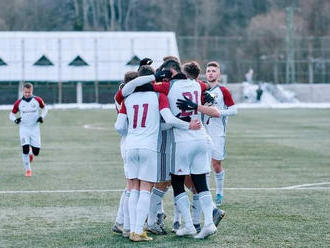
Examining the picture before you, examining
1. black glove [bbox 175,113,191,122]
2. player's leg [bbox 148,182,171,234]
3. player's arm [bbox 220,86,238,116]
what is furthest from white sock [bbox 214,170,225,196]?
black glove [bbox 175,113,191,122]

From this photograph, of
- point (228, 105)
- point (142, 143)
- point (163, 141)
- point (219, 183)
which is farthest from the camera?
point (219, 183)

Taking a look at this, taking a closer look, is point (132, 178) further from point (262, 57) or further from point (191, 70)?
point (262, 57)

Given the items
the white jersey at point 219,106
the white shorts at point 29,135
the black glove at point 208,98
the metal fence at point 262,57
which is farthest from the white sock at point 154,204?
the metal fence at point 262,57

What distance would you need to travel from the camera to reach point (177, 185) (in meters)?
10.5

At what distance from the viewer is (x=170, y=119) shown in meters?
10.1

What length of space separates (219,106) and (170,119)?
3.20 m

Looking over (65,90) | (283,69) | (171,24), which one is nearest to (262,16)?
(171,24)

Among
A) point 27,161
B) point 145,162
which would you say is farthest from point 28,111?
point 145,162

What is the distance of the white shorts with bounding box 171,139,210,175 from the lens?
10383mm

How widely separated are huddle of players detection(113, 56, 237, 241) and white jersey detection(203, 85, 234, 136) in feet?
5.67

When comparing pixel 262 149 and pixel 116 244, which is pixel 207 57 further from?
pixel 116 244

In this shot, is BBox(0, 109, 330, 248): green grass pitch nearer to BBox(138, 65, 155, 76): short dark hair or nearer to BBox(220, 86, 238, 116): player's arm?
BBox(220, 86, 238, 116): player's arm

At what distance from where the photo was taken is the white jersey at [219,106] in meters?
12.8

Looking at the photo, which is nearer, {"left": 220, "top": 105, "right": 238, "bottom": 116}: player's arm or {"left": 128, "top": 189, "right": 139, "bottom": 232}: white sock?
{"left": 128, "top": 189, "right": 139, "bottom": 232}: white sock
